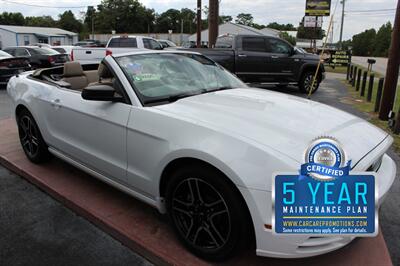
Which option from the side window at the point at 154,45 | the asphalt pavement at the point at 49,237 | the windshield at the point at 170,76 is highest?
the side window at the point at 154,45

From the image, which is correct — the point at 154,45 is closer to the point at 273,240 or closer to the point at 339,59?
the point at 339,59

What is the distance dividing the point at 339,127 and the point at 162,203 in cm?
152

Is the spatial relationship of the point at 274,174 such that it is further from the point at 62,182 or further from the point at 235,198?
the point at 62,182

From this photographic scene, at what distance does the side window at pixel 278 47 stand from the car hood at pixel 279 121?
948 cm

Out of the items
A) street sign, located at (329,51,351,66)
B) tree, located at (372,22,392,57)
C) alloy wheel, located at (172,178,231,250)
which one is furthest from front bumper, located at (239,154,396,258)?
tree, located at (372,22,392,57)

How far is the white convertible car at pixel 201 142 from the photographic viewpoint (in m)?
2.30

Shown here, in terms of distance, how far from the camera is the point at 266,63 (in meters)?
12.2

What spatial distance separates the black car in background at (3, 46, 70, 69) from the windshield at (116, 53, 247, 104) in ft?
48.6

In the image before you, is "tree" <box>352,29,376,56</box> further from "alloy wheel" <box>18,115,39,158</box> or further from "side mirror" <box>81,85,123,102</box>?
"side mirror" <box>81,85,123,102</box>

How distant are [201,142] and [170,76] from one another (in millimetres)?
1238

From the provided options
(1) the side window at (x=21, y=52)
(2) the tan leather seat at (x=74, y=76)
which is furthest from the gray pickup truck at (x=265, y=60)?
Answer: (1) the side window at (x=21, y=52)

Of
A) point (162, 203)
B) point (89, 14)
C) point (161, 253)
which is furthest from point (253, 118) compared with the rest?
point (89, 14)

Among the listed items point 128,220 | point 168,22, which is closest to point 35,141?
point 128,220

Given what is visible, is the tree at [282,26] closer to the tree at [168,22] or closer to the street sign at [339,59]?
the tree at [168,22]
